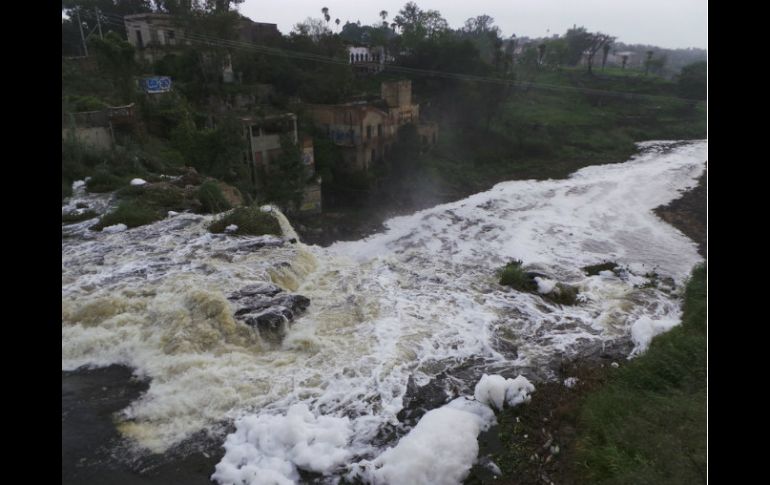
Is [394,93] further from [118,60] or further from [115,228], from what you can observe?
[115,228]

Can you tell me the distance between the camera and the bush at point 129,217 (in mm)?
10492

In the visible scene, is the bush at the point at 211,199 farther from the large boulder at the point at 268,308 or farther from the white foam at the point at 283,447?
the white foam at the point at 283,447

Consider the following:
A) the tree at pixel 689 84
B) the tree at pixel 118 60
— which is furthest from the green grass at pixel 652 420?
the tree at pixel 689 84

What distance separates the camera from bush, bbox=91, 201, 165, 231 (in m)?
10.5

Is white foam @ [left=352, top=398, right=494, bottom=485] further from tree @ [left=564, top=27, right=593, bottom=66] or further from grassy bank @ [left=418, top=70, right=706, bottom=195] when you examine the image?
tree @ [left=564, top=27, right=593, bottom=66]

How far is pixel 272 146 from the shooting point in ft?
60.0

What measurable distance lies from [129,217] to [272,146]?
835cm

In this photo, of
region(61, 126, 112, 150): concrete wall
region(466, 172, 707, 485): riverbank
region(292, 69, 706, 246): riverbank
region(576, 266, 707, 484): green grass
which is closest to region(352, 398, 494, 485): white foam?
region(466, 172, 707, 485): riverbank

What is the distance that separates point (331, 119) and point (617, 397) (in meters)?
18.2

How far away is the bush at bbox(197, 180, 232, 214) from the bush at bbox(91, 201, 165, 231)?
1262 mm

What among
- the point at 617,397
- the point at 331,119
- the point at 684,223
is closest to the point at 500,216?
the point at 684,223

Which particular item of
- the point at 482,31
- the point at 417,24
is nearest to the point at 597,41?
the point at 482,31

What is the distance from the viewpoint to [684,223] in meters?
19.1
